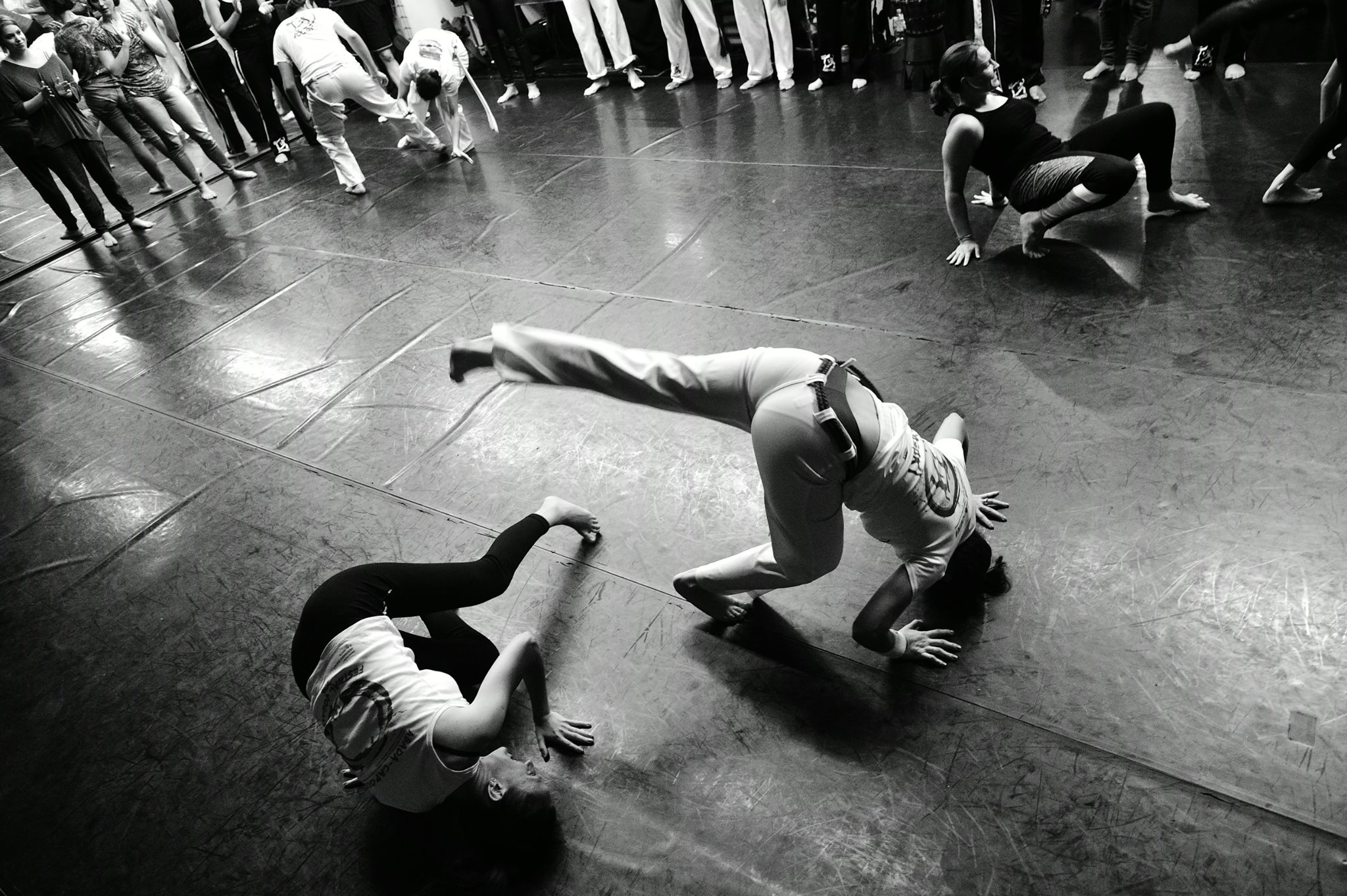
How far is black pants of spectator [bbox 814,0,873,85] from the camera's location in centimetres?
665

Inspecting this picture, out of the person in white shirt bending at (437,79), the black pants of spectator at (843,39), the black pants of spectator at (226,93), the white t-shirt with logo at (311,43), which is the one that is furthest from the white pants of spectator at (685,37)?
the black pants of spectator at (226,93)

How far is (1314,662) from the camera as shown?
6.88 feet

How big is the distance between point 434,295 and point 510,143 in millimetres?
2887

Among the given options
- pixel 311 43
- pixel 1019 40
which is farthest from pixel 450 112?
pixel 1019 40

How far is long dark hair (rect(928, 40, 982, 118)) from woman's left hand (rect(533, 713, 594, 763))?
3.16m

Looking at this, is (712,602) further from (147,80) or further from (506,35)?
(506,35)

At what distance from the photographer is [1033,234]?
12.8 feet

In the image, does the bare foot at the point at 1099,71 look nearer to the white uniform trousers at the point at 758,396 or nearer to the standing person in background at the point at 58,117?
the white uniform trousers at the point at 758,396

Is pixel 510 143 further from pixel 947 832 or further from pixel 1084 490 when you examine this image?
pixel 947 832

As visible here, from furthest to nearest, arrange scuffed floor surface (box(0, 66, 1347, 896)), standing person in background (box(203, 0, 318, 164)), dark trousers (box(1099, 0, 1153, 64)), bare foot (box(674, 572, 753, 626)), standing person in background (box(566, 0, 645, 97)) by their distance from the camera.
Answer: standing person in background (box(566, 0, 645, 97)) < standing person in background (box(203, 0, 318, 164)) < dark trousers (box(1099, 0, 1153, 64)) < bare foot (box(674, 572, 753, 626)) < scuffed floor surface (box(0, 66, 1347, 896))

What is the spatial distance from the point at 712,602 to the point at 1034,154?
109 inches

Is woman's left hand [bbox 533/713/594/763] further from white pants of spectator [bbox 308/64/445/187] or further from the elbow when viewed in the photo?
white pants of spectator [bbox 308/64/445/187]

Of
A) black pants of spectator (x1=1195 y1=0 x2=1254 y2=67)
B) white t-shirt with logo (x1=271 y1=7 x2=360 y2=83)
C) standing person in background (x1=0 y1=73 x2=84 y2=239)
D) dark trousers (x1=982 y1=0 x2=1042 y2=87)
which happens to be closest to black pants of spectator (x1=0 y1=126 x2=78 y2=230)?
standing person in background (x1=0 y1=73 x2=84 y2=239)

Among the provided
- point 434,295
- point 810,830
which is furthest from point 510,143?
point 810,830
